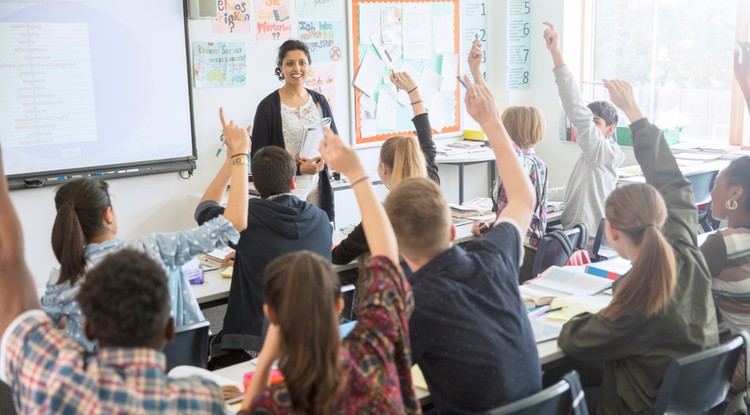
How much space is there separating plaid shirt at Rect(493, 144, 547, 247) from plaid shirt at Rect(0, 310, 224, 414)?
2.57m

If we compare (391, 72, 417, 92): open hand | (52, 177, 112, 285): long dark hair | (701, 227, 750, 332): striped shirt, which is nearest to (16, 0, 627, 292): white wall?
(391, 72, 417, 92): open hand

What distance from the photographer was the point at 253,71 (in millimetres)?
5633

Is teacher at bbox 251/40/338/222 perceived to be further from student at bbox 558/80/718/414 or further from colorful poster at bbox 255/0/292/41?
student at bbox 558/80/718/414

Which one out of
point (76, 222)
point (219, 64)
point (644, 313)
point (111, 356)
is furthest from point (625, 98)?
point (219, 64)

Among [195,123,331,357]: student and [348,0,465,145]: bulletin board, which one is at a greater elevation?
[348,0,465,145]: bulletin board

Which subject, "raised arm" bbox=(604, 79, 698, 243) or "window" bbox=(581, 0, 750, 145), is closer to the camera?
"raised arm" bbox=(604, 79, 698, 243)

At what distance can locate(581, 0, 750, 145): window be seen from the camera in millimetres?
6023

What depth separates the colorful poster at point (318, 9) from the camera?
19.1 feet

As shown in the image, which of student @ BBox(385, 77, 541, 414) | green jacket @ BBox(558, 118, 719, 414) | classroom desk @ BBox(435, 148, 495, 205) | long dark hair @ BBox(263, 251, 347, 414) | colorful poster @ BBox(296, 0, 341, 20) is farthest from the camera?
classroom desk @ BBox(435, 148, 495, 205)

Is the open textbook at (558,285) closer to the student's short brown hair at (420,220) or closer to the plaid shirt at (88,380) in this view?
the student's short brown hair at (420,220)

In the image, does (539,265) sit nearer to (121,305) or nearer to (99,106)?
(121,305)

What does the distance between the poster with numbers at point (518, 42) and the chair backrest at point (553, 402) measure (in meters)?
5.26

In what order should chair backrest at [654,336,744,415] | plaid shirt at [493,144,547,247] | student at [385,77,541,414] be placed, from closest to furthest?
student at [385,77,541,414] → chair backrest at [654,336,744,415] → plaid shirt at [493,144,547,247]

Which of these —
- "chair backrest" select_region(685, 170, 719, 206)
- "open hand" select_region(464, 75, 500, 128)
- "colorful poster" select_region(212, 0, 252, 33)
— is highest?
"colorful poster" select_region(212, 0, 252, 33)
